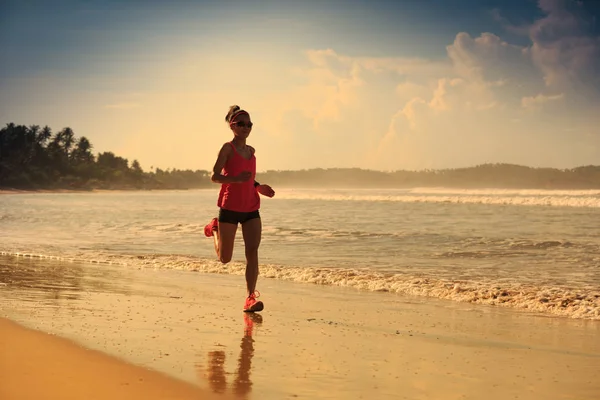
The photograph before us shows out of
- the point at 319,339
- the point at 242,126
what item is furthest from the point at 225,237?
the point at 319,339

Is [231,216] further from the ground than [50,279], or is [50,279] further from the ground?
[231,216]

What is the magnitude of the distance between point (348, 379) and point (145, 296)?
4185mm

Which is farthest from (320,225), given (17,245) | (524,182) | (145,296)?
(524,182)

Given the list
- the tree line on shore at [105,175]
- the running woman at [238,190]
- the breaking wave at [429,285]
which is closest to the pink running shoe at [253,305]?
the running woman at [238,190]

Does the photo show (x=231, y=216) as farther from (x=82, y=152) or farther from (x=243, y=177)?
(x=82, y=152)

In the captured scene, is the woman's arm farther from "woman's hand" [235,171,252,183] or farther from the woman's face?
the woman's face

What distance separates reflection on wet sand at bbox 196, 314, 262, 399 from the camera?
441 centimetres

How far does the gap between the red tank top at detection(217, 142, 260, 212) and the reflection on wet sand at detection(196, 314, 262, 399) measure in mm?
1671

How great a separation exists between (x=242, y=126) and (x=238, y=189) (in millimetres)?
635

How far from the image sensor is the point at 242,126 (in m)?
7.23

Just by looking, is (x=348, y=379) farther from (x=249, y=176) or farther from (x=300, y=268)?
(x=300, y=268)

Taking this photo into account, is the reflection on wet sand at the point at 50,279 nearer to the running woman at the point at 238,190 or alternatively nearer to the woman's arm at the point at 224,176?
the running woman at the point at 238,190

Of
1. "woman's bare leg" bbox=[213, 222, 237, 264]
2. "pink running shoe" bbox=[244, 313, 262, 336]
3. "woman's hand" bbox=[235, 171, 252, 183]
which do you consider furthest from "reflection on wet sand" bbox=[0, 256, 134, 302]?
"woman's hand" bbox=[235, 171, 252, 183]

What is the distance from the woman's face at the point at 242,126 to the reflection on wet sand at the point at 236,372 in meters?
2.16
